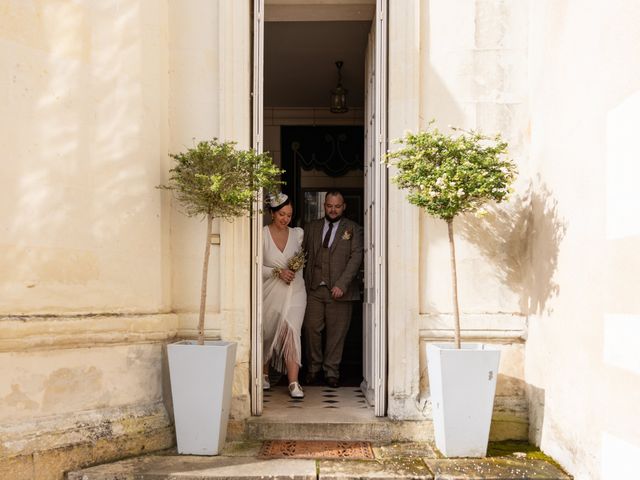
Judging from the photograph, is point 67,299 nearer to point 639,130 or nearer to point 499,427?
point 499,427

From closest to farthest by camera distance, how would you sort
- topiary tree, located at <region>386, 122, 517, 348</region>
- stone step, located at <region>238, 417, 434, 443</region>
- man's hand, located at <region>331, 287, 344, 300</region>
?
topiary tree, located at <region>386, 122, 517, 348</region> < stone step, located at <region>238, 417, 434, 443</region> < man's hand, located at <region>331, 287, 344, 300</region>

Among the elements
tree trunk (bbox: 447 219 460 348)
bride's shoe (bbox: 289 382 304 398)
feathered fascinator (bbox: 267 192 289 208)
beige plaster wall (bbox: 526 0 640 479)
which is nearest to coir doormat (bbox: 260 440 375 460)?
bride's shoe (bbox: 289 382 304 398)

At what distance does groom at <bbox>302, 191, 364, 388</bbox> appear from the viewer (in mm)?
6387

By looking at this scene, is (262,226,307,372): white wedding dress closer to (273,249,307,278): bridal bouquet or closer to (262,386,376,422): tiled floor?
(273,249,307,278): bridal bouquet

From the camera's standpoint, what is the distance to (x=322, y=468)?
14.1 ft

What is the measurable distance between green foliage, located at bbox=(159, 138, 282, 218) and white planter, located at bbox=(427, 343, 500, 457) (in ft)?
5.38

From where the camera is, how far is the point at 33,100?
429 centimetres

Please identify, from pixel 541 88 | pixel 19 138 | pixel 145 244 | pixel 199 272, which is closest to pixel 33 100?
pixel 19 138

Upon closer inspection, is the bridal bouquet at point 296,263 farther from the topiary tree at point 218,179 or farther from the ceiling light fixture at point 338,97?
the ceiling light fixture at point 338,97

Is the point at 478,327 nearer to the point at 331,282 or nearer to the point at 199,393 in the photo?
the point at 331,282

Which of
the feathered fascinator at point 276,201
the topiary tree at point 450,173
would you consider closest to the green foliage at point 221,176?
the feathered fascinator at point 276,201

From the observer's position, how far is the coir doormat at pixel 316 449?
4.55 m

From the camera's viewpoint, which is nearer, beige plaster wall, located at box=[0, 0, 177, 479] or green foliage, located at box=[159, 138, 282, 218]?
beige plaster wall, located at box=[0, 0, 177, 479]

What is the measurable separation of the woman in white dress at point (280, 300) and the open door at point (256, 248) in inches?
32.5
